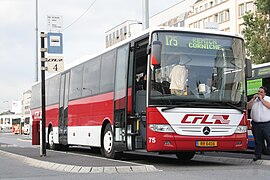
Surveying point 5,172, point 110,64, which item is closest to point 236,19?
point 110,64

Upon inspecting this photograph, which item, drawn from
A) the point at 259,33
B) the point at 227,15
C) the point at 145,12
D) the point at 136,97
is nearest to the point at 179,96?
the point at 136,97

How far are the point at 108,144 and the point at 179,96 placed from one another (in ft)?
11.8

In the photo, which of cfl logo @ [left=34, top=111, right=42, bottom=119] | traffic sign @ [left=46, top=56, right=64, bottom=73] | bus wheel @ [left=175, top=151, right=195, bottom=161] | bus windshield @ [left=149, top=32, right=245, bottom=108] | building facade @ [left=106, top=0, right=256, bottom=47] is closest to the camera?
bus windshield @ [left=149, top=32, right=245, bottom=108]

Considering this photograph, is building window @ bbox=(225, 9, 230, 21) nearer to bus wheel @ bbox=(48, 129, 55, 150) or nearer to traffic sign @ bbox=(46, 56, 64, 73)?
bus wheel @ bbox=(48, 129, 55, 150)

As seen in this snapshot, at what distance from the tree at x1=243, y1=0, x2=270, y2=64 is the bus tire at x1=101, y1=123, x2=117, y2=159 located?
17.1m

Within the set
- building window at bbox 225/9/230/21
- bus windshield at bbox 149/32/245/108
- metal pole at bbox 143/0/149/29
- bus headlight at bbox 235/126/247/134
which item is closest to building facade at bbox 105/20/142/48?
building window at bbox 225/9/230/21

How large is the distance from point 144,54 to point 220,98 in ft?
7.31

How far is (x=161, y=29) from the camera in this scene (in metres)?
13.1

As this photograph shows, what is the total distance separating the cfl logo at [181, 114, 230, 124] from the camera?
1280cm

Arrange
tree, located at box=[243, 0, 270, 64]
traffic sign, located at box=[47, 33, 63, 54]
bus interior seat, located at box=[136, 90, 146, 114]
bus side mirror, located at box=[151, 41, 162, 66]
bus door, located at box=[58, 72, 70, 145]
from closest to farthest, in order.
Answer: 1. bus side mirror, located at box=[151, 41, 162, 66]
2. bus interior seat, located at box=[136, 90, 146, 114]
3. traffic sign, located at box=[47, 33, 63, 54]
4. bus door, located at box=[58, 72, 70, 145]
5. tree, located at box=[243, 0, 270, 64]

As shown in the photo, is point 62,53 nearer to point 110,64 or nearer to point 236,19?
point 110,64

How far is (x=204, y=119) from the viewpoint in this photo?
42.5 ft

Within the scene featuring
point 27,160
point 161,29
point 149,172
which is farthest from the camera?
point 27,160

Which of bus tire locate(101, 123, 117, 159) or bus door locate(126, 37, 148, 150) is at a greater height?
bus door locate(126, 37, 148, 150)
